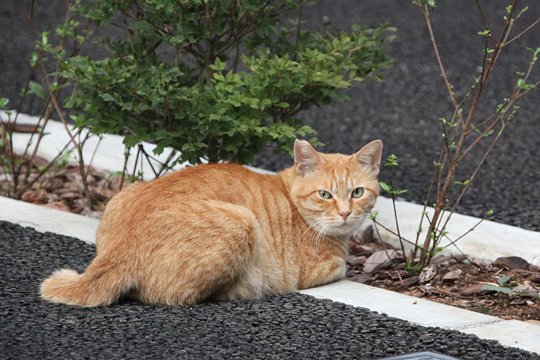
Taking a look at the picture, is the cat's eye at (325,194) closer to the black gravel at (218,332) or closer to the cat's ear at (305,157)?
the cat's ear at (305,157)

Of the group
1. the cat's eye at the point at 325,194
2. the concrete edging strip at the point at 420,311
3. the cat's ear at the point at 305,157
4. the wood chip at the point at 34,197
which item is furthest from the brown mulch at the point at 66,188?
the cat's eye at the point at 325,194

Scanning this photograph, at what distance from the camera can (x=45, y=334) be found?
4.66m

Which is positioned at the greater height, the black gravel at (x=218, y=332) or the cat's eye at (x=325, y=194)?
the cat's eye at (x=325, y=194)

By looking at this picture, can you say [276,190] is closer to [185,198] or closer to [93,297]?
[185,198]

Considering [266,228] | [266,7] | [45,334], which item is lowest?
[45,334]

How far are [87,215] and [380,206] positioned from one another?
205cm

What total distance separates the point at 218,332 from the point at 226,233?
655 mm

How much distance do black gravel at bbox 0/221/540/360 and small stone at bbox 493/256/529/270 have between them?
1338mm

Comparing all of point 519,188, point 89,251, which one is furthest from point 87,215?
point 519,188

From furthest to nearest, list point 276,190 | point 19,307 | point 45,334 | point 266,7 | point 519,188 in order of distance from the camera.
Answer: point 519,188
point 266,7
point 276,190
point 19,307
point 45,334

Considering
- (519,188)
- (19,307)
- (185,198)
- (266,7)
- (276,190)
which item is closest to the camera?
(19,307)

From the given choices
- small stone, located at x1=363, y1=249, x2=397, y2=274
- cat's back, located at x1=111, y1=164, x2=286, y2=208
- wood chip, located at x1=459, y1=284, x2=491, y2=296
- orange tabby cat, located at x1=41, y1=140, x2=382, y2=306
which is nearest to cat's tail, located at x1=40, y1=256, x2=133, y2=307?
orange tabby cat, located at x1=41, y1=140, x2=382, y2=306

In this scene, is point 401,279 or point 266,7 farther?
point 266,7

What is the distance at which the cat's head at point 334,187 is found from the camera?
18.9 feet
